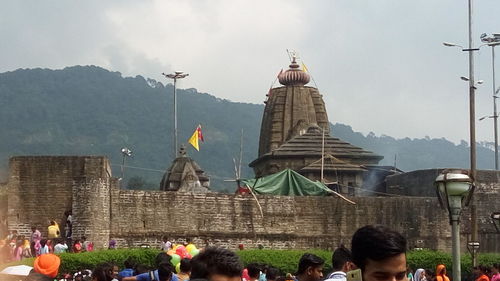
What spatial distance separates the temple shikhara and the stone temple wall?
21.3 feet

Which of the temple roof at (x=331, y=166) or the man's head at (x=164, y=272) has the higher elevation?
the temple roof at (x=331, y=166)

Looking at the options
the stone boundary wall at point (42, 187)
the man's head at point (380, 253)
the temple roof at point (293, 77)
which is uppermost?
the temple roof at point (293, 77)

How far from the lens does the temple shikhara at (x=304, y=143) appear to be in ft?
155

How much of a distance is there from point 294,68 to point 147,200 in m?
25.0

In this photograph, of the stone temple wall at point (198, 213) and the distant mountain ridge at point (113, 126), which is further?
the distant mountain ridge at point (113, 126)

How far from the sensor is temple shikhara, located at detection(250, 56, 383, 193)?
47.2m

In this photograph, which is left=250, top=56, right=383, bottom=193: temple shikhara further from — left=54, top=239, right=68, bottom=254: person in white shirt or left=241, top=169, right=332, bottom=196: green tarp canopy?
left=54, top=239, right=68, bottom=254: person in white shirt

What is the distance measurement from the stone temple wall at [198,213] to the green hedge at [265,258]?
452cm

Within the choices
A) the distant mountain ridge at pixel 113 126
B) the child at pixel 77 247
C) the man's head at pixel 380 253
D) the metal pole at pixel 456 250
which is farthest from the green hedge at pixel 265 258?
the distant mountain ridge at pixel 113 126

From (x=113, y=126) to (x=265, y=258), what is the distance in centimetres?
13928

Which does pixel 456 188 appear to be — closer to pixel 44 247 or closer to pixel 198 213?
pixel 44 247

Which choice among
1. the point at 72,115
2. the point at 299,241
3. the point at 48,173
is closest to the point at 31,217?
the point at 48,173

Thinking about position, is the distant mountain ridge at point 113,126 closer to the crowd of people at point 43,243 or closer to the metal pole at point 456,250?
the crowd of people at point 43,243

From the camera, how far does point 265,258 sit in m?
30.4
